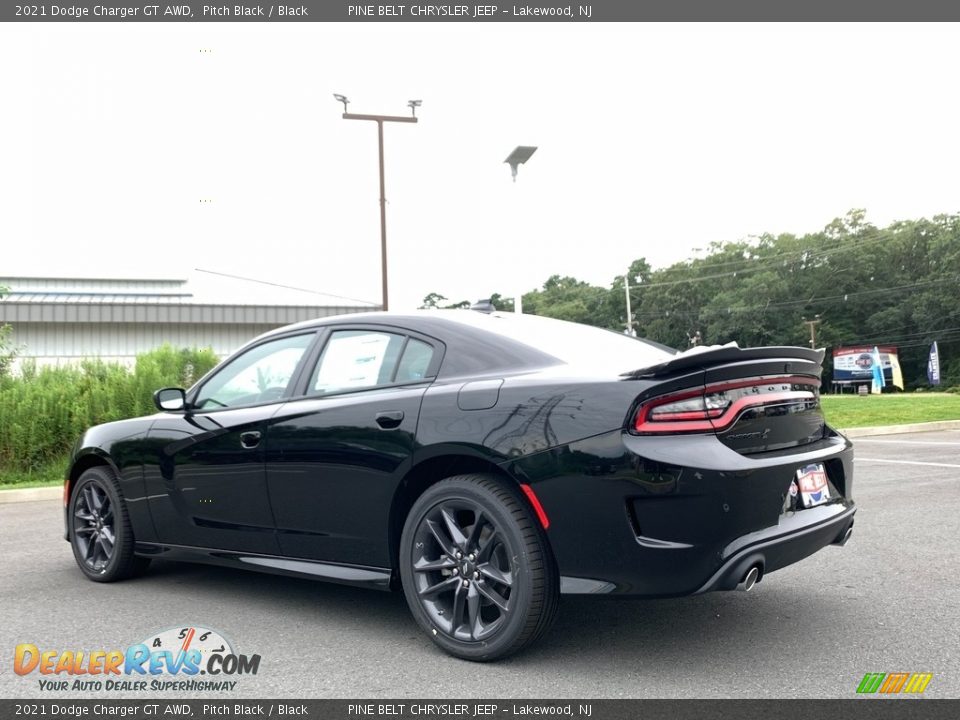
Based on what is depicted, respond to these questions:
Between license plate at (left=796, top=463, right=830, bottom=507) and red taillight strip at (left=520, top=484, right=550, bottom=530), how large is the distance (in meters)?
1.07

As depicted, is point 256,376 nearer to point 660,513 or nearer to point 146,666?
point 146,666

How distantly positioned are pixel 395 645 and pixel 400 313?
1.59 m

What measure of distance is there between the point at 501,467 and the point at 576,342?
0.88m

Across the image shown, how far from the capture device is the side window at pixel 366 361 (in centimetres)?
420

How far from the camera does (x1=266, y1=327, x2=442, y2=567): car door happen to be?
398 cm

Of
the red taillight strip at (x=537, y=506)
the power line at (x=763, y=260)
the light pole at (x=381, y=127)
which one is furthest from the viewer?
the power line at (x=763, y=260)

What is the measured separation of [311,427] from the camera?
14.0ft

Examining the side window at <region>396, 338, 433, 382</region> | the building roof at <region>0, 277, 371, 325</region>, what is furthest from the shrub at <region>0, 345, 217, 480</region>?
the side window at <region>396, 338, 433, 382</region>

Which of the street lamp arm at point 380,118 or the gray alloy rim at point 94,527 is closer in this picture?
the gray alloy rim at point 94,527

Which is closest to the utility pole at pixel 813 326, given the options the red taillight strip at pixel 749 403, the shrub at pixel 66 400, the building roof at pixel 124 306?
the building roof at pixel 124 306

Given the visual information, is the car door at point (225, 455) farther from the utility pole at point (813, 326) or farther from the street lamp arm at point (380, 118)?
the utility pole at point (813, 326)

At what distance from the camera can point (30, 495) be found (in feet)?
32.3

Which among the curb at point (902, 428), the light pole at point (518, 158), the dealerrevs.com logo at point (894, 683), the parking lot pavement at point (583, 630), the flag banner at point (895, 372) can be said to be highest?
the light pole at point (518, 158)

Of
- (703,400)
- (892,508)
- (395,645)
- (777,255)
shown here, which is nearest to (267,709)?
(395,645)
